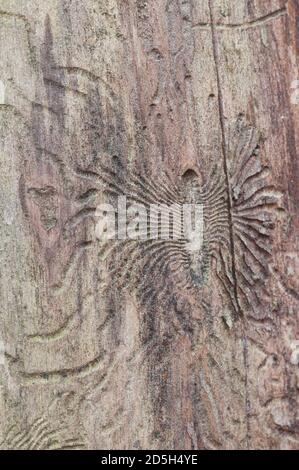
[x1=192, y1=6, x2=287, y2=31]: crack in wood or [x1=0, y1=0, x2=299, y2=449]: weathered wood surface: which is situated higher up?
[x1=192, y1=6, x2=287, y2=31]: crack in wood

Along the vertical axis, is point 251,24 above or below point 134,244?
above

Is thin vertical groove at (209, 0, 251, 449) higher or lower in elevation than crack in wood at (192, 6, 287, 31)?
lower

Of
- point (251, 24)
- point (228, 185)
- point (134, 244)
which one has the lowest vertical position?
point (134, 244)

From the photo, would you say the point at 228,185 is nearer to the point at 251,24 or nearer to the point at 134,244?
the point at 134,244

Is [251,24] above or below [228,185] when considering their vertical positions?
above

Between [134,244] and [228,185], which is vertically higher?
[228,185]

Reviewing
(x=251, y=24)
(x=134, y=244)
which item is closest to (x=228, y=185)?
(x=134, y=244)
